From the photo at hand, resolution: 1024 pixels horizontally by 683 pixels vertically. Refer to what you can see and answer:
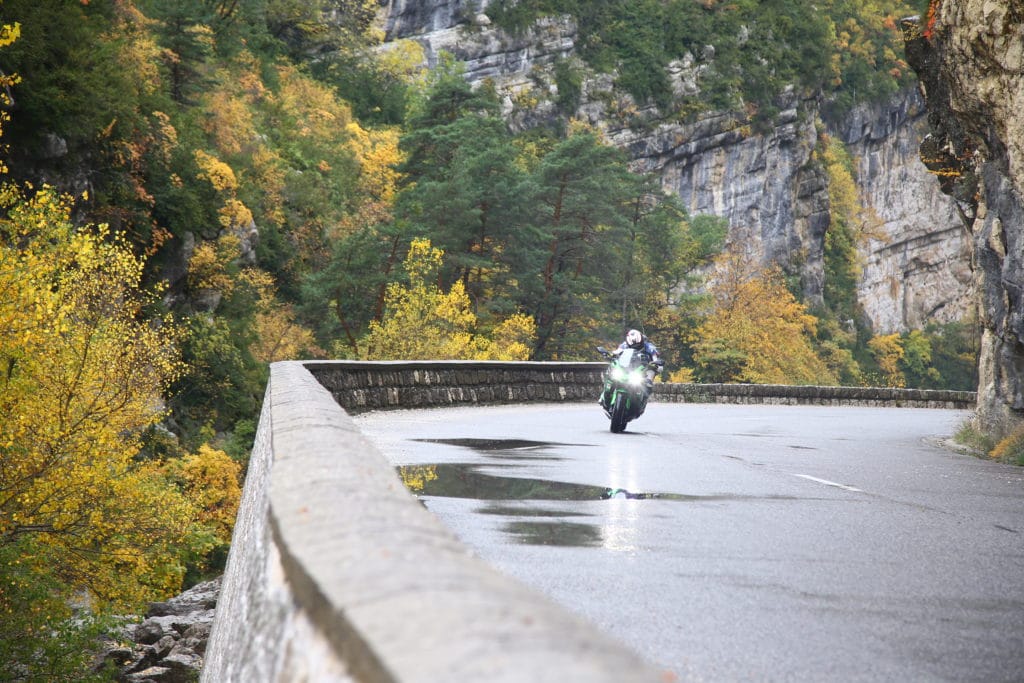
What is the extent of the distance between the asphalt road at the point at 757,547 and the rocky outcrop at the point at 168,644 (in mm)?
10306

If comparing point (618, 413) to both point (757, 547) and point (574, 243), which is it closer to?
point (757, 547)

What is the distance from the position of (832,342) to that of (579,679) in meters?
113

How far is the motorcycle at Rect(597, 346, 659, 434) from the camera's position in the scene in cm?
2042

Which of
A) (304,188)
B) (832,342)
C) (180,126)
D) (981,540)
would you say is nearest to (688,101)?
(832,342)

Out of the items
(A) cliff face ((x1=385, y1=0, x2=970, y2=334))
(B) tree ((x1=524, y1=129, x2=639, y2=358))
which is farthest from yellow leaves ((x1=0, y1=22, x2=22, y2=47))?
(A) cliff face ((x1=385, y1=0, x2=970, y2=334))

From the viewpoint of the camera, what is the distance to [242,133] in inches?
2827

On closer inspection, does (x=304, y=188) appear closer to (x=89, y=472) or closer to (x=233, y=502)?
(x=233, y=502)

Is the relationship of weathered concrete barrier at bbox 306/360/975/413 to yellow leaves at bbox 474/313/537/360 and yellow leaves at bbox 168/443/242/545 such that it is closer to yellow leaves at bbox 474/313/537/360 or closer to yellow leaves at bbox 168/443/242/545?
yellow leaves at bbox 168/443/242/545

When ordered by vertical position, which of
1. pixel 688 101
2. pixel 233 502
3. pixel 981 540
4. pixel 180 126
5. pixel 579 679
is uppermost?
pixel 688 101

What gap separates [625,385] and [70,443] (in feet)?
47.5

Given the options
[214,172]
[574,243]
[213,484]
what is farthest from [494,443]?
[574,243]

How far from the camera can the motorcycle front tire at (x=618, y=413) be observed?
2116 cm

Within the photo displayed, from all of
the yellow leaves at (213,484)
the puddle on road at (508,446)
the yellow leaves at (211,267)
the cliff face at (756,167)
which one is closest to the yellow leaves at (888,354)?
the cliff face at (756,167)

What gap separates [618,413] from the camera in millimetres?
21219
